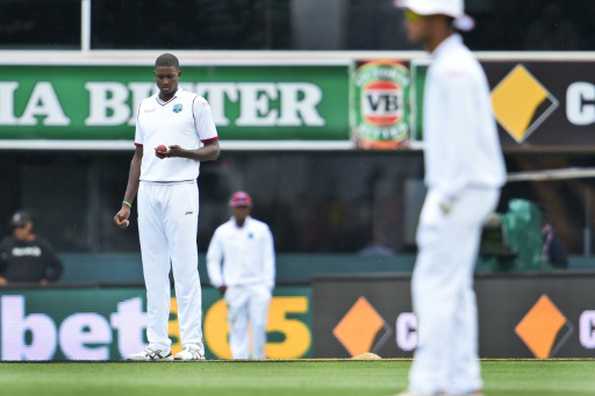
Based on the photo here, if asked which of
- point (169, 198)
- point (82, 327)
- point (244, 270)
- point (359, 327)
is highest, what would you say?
Result: point (169, 198)

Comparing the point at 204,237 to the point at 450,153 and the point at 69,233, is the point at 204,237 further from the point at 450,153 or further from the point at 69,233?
the point at 450,153

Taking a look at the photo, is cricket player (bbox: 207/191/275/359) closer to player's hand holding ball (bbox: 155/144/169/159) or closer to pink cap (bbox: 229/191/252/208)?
pink cap (bbox: 229/191/252/208)

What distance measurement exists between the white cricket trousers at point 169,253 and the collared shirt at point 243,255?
26.8 feet

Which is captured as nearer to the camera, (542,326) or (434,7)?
(434,7)

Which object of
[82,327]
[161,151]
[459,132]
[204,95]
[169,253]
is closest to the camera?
[459,132]

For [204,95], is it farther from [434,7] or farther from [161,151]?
[434,7]

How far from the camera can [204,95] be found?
21.2 meters

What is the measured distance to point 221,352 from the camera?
19406mm

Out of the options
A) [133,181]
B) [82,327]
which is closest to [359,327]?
[82,327]

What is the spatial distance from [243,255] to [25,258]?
2.46m

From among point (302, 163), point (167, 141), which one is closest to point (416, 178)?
point (302, 163)

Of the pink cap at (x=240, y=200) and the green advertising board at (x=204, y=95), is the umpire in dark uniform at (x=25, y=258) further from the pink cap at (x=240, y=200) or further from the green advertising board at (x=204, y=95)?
→ the pink cap at (x=240, y=200)

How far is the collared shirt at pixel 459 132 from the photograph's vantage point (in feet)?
25.6

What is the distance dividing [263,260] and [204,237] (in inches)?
44.4
